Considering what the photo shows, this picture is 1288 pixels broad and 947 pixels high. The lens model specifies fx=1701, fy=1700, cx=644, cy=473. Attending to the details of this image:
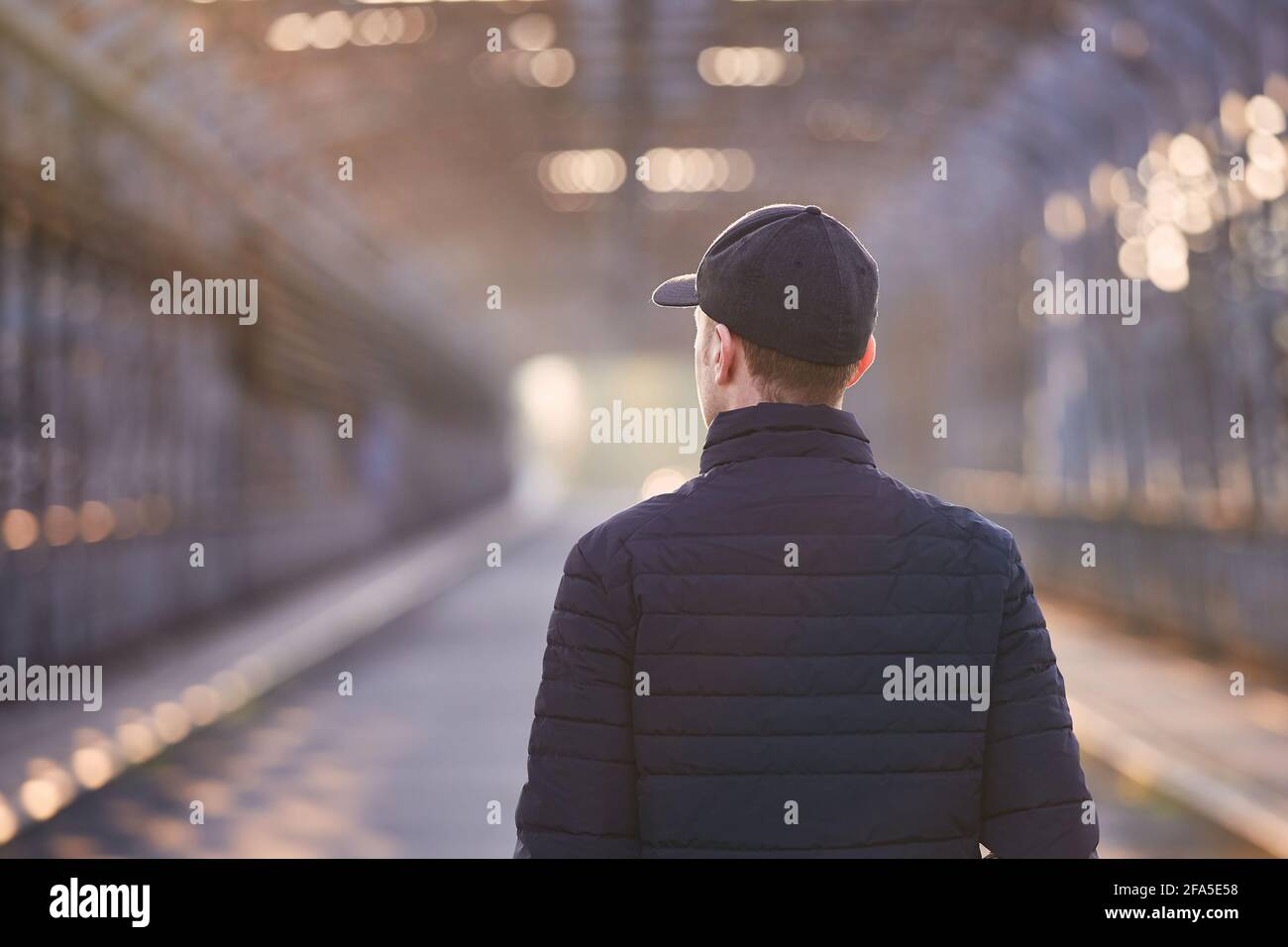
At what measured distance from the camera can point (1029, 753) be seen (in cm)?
219

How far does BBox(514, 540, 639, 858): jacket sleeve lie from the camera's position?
83.7 inches

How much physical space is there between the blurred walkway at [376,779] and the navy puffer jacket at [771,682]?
481 centimetres

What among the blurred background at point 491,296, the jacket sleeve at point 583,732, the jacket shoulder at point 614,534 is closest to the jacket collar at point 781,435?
the jacket shoulder at point 614,534

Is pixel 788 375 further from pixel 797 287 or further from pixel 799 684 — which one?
pixel 799 684

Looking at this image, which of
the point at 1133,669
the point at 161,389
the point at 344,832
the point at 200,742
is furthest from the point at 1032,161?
the point at 344,832

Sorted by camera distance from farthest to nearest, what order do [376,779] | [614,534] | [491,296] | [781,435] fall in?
[491,296] → [376,779] → [781,435] → [614,534]

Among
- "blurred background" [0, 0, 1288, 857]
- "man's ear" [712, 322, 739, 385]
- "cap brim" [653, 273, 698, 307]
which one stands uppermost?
"blurred background" [0, 0, 1288, 857]

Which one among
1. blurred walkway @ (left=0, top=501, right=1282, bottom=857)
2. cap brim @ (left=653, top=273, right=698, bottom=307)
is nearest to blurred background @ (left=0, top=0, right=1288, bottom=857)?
blurred walkway @ (left=0, top=501, right=1282, bottom=857)

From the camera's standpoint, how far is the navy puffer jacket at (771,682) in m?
2.13

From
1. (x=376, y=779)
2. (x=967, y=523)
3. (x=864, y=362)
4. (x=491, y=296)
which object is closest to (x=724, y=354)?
(x=864, y=362)

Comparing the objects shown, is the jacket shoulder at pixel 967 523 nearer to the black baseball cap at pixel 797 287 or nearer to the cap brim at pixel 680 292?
the black baseball cap at pixel 797 287

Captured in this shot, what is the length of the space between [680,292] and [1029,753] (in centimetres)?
79

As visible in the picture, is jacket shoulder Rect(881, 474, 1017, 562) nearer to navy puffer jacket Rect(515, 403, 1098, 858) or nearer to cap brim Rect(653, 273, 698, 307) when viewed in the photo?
navy puffer jacket Rect(515, 403, 1098, 858)

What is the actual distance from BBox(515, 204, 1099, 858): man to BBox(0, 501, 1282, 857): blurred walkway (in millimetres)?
4814
